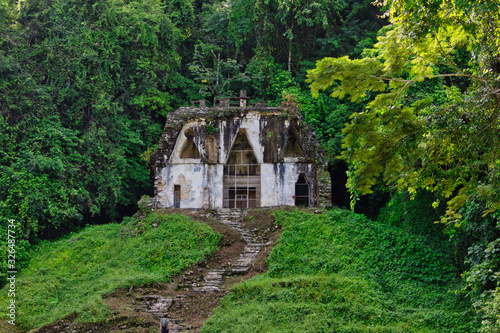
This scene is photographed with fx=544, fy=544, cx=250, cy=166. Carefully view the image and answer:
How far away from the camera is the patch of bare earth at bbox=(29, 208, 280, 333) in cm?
1334

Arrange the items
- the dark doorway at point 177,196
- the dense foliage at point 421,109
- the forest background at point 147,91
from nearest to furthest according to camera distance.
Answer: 1. the dense foliage at point 421,109
2. the forest background at point 147,91
3. the dark doorway at point 177,196

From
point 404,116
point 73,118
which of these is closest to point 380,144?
point 404,116

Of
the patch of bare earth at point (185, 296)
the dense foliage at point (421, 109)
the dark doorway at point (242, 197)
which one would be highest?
the dense foliage at point (421, 109)

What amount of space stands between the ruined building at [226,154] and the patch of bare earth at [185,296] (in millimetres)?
2650

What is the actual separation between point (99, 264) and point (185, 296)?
4.44 meters

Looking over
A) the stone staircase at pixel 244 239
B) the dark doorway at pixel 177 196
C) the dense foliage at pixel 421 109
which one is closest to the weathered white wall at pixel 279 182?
the stone staircase at pixel 244 239

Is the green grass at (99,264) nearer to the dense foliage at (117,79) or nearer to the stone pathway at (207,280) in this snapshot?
the stone pathway at (207,280)

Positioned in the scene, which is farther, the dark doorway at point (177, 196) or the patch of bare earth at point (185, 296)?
the dark doorway at point (177, 196)

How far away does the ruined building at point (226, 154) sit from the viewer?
870 inches

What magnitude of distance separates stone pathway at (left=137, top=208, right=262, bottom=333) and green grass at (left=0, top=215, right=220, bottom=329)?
0.71 m

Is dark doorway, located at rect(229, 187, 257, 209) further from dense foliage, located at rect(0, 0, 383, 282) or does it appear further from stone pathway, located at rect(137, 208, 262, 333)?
dense foliage, located at rect(0, 0, 383, 282)

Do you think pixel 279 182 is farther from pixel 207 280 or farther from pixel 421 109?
pixel 421 109

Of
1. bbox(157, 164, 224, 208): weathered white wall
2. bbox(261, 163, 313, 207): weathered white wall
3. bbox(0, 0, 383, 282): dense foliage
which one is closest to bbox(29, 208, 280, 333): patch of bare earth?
bbox(261, 163, 313, 207): weathered white wall

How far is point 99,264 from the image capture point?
1816 centimetres
